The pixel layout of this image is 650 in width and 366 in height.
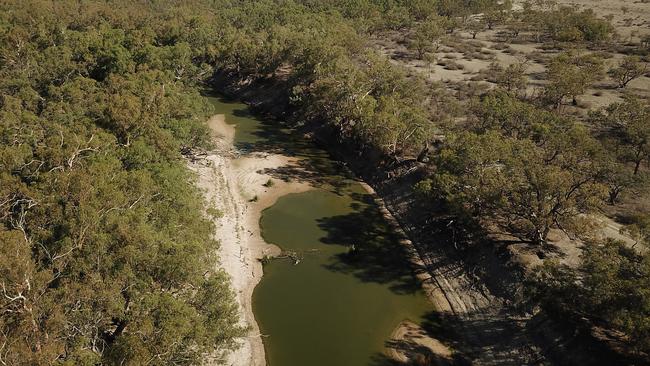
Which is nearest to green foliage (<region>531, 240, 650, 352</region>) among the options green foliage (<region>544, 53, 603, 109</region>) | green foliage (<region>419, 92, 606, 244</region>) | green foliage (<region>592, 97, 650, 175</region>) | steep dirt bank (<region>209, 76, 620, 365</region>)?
steep dirt bank (<region>209, 76, 620, 365</region>)

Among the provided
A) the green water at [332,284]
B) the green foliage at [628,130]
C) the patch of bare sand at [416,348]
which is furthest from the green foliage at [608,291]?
the green foliage at [628,130]

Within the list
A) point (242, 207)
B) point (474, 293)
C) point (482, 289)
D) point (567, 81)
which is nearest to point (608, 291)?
point (482, 289)

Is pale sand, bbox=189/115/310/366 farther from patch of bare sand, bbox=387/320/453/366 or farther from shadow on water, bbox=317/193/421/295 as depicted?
patch of bare sand, bbox=387/320/453/366

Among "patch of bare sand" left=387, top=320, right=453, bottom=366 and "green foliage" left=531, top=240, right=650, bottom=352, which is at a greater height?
"green foliage" left=531, top=240, right=650, bottom=352

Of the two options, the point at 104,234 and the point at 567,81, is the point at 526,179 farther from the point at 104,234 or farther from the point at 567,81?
the point at 567,81

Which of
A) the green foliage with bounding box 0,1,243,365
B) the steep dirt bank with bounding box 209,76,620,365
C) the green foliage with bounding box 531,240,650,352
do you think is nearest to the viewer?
the green foliage with bounding box 0,1,243,365

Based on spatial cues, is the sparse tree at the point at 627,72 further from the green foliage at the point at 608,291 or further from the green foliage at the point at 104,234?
the green foliage at the point at 104,234

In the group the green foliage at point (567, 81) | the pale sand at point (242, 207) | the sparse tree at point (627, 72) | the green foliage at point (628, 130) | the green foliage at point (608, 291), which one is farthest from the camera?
the sparse tree at point (627, 72)
